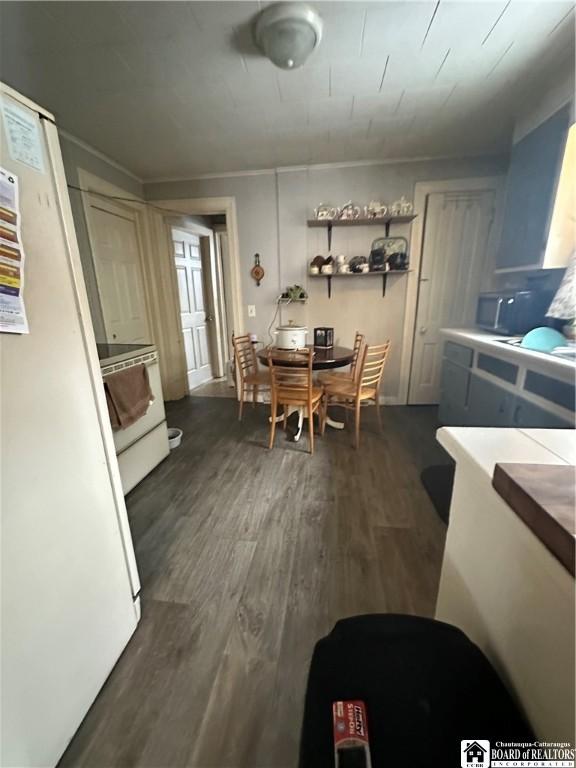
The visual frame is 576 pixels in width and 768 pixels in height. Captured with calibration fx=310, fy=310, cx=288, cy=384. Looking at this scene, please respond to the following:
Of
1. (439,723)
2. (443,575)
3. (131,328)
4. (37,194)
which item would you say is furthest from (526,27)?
(131,328)

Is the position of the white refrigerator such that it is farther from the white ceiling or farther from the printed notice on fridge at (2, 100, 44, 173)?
the white ceiling

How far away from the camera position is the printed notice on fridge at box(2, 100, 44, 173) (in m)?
0.74

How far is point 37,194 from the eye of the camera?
0.82 m

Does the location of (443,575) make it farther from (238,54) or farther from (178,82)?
(178,82)

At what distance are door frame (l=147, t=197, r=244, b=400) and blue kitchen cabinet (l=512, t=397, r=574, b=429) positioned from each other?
283cm

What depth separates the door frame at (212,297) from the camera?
4.55m

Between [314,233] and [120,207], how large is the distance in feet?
6.72

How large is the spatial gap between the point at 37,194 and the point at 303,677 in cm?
172

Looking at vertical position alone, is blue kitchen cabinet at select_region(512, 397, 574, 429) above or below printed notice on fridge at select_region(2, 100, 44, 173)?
below

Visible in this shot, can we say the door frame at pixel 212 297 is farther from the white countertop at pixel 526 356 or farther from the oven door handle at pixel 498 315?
the oven door handle at pixel 498 315

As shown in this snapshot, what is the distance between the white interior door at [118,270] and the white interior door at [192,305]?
1.85 feet

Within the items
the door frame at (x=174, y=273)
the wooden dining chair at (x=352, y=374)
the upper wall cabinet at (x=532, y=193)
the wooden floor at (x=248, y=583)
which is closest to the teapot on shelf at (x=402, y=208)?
the upper wall cabinet at (x=532, y=193)

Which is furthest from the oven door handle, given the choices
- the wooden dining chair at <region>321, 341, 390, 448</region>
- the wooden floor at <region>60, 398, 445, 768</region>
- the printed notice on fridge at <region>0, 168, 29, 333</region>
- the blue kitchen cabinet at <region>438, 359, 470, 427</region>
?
the printed notice on fridge at <region>0, 168, 29, 333</region>

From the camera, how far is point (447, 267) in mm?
3324
